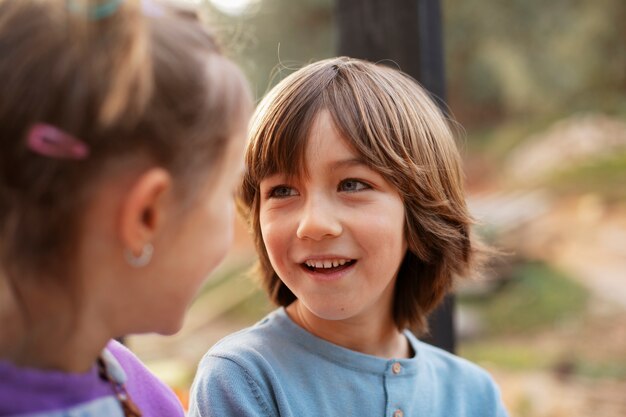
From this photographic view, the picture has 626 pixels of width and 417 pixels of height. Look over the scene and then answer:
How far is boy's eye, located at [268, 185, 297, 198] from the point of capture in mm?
1646

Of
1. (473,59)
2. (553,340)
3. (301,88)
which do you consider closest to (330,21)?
(473,59)

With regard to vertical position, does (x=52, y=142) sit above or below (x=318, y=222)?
above

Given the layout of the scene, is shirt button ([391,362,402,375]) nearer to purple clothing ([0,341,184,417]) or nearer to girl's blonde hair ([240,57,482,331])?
girl's blonde hair ([240,57,482,331])

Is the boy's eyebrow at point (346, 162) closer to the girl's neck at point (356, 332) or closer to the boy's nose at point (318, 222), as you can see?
the boy's nose at point (318, 222)

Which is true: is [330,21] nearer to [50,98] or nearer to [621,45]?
[621,45]

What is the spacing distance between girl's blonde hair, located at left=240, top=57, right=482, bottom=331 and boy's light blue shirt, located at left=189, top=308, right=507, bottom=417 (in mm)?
169

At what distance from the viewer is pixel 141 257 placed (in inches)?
43.2

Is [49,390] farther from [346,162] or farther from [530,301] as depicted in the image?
[530,301]

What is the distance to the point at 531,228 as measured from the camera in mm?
7559

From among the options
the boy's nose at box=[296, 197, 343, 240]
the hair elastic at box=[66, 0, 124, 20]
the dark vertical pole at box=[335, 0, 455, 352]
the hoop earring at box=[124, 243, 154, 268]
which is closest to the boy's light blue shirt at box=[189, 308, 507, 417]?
the boy's nose at box=[296, 197, 343, 240]

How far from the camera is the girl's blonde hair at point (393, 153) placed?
1626mm

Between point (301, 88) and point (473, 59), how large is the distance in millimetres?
7005

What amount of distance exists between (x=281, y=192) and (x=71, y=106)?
0.72 m

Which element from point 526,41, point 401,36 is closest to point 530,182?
point 526,41
